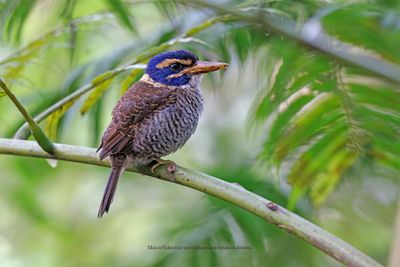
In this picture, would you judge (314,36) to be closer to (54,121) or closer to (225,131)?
(54,121)

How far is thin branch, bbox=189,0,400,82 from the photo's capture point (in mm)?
2206

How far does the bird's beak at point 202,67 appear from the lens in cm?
294

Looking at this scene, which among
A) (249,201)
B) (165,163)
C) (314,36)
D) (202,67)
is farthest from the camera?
(202,67)

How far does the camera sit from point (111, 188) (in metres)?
2.98

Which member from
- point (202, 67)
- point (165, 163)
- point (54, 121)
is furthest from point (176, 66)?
point (54, 121)

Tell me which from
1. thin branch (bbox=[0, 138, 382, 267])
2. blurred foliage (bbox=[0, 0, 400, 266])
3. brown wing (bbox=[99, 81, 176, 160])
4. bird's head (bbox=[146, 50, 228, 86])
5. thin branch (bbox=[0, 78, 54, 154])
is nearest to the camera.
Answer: thin branch (bbox=[0, 138, 382, 267])

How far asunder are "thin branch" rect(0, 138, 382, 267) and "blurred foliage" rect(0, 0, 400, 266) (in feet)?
0.81

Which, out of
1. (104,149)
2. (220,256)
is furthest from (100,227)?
(104,149)

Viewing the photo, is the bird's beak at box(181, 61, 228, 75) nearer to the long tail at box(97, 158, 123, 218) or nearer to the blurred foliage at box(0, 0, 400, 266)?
the blurred foliage at box(0, 0, 400, 266)

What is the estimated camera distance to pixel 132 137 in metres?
3.16

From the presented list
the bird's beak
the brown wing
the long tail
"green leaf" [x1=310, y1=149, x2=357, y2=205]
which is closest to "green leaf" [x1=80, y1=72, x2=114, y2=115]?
the brown wing

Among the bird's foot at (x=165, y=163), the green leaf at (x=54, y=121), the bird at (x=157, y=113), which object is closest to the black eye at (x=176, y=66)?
the bird at (x=157, y=113)

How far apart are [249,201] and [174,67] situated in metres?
1.34

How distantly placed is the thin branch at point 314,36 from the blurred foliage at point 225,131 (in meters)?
0.03
